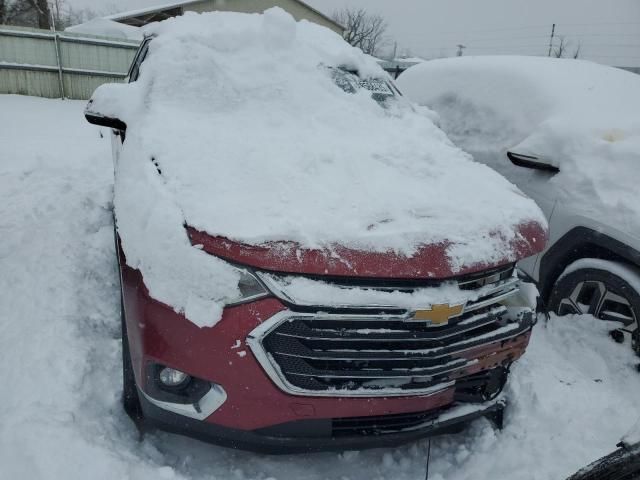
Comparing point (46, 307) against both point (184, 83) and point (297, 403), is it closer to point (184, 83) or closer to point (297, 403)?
point (184, 83)

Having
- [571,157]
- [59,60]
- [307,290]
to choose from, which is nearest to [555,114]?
[571,157]

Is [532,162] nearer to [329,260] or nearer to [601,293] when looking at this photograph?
[601,293]

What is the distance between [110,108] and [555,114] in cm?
293

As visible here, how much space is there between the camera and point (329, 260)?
5.71 feet

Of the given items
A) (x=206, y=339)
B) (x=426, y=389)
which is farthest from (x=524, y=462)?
(x=206, y=339)

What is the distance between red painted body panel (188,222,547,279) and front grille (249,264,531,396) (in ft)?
0.50

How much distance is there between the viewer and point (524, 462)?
2.21 meters

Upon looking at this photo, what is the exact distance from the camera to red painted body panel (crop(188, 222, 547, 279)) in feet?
5.67

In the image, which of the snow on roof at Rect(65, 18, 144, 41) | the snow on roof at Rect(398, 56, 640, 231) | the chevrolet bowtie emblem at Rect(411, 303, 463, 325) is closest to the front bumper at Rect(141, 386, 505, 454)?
the chevrolet bowtie emblem at Rect(411, 303, 463, 325)

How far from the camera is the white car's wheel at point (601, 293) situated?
9.05ft

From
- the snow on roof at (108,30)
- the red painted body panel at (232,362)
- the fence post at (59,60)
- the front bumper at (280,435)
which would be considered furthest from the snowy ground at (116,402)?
the snow on roof at (108,30)

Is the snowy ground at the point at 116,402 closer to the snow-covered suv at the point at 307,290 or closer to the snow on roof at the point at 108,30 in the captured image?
the snow-covered suv at the point at 307,290

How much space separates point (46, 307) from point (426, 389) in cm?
216

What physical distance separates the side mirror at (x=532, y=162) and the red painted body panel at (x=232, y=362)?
2.01 metres
